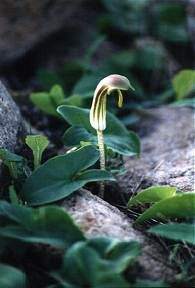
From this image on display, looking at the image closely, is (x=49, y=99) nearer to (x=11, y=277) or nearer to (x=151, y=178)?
(x=151, y=178)

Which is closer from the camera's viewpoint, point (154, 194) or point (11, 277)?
point (11, 277)

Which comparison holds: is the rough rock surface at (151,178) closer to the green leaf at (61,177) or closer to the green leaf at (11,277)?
the green leaf at (61,177)

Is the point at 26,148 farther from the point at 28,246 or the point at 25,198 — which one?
the point at 28,246

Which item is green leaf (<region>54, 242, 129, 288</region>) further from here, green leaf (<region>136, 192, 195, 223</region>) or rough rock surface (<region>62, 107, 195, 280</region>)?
green leaf (<region>136, 192, 195, 223</region>)

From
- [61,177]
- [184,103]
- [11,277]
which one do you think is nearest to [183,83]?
[184,103]

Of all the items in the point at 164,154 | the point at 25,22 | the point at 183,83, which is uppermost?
the point at 25,22

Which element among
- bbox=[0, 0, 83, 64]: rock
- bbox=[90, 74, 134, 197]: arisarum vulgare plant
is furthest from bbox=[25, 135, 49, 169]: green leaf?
bbox=[0, 0, 83, 64]: rock

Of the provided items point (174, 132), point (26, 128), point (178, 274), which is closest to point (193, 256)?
point (178, 274)
